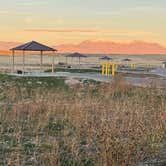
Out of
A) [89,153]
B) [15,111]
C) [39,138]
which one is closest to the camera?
[89,153]

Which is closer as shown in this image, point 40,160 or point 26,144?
point 40,160

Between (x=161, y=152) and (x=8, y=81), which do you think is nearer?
(x=161, y=152)

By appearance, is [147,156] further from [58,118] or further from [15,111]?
[15,111]

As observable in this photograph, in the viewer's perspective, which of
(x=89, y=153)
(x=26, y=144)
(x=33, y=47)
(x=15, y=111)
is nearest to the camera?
(x=89, y=153)

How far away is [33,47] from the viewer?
36062mm

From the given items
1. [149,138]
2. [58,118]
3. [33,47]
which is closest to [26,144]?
[149,138]

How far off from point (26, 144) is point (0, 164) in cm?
148

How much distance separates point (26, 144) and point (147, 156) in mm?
2380

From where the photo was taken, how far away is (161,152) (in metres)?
7.27

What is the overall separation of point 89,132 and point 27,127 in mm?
1784

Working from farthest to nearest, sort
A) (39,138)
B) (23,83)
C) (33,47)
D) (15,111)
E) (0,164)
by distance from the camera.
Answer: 1. (33,47)
2. (23,83)
3. (15,111)
4. (39,138)
5. (0,164)

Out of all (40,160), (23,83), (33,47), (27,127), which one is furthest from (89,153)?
(33,47)

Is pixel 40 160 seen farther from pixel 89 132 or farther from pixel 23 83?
pixel 23 83

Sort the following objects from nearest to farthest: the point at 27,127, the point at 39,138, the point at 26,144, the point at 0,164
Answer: the point at 0,164 → the point at 26,144 → the point at 39,138 → the point at 27,127
